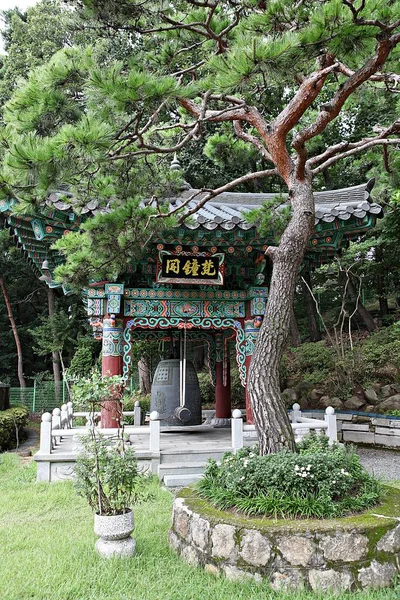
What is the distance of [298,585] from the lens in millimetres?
3098

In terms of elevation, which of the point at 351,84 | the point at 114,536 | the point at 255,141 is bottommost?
the point at 114,536

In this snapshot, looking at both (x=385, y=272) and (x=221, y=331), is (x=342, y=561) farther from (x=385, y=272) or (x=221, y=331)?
(x=385, y=272)

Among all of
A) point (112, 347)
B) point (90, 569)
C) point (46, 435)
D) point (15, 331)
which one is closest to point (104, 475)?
point (90, 569)

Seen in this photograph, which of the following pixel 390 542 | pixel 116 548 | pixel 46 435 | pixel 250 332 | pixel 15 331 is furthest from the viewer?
pixel 15 331

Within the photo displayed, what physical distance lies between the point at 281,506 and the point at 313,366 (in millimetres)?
10599

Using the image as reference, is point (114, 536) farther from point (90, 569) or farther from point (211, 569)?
point (211, 569)

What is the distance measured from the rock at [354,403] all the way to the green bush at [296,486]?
24.7 feet

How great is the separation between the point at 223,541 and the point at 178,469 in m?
3.33

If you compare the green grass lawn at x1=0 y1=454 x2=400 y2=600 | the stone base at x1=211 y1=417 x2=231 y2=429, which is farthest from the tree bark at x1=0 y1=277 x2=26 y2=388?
the green grass lawn at x1=0 y1=454 x2=400 y2=600

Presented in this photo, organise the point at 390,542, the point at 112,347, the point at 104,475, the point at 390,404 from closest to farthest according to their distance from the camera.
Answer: the point at 390,542, the point at 104,475, the point at 112,347, the point at 390,404

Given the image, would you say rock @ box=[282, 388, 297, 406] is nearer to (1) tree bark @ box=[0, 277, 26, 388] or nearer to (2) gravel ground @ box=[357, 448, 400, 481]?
(2) gravel ground @ box=[357, 448, 400, 481]

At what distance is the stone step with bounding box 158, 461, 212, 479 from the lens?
6.53 metres

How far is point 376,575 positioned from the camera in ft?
10.2

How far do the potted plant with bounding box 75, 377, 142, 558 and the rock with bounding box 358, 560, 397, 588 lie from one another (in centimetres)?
167
